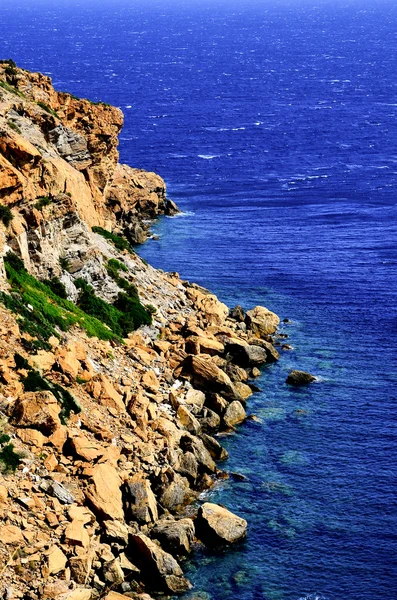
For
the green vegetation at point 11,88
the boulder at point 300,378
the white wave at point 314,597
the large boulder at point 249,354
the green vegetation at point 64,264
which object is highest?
the green vegetation at point 11,88

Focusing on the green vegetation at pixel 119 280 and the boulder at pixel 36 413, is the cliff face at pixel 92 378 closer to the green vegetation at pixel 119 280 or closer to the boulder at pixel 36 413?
the boulder at pixel 36 413

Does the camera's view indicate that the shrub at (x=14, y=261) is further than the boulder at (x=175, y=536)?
Yes

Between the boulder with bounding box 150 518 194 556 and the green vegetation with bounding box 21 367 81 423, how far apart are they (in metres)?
10.1

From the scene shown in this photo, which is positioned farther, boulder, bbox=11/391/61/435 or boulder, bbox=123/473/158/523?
boulder, bbox=123/473/158/523

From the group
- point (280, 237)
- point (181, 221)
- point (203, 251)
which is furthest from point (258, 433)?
point (181, 221)

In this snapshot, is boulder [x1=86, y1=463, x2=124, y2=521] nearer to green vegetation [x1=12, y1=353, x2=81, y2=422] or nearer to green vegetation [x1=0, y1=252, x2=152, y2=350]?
green vegetation [x1=12, y1=353, x2=81, y2=422]

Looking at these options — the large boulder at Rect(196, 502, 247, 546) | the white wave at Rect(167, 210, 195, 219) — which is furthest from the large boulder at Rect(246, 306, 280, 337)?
the white wave at Rect(167, 210, 195, 219)

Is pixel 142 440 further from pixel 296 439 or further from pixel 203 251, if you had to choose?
pixel 203 251

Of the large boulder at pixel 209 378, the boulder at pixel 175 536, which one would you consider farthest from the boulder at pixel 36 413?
the large boulder at pixel 209 378

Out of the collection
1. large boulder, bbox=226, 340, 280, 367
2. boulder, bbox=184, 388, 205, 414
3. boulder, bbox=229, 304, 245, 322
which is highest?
boulder, bbox=229, 304, 245, 322

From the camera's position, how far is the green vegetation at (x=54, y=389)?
2581 inches

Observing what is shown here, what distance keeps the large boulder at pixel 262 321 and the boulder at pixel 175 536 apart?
38.0 m

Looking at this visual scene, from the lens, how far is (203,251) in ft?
425

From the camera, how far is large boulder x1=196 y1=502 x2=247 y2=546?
63125mm
